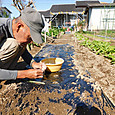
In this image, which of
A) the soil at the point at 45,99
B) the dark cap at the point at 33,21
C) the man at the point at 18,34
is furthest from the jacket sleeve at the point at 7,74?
the dark cap at the point at 33,21

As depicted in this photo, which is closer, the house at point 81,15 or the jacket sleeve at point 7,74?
the jacket sleeve at point 7,74

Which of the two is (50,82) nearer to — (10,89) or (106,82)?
(10,89)

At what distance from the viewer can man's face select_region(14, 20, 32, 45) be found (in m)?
1.29

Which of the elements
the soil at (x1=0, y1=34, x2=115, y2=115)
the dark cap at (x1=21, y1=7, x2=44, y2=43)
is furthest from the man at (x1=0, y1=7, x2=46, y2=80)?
the soil at (x1=0, y1=34, x2=115, y2=115)

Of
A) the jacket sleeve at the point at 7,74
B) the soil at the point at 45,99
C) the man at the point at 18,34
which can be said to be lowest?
the soil at the point at 45,99

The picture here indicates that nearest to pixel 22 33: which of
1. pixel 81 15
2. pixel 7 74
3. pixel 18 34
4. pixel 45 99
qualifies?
pixel 18 34

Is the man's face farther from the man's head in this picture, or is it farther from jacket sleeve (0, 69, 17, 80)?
jacket sleeve (0, 69, 17, 80)

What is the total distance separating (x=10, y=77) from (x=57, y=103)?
0.63 metres

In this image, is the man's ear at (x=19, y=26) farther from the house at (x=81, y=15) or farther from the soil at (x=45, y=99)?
the house at (x=81, y=15)

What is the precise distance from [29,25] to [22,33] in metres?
0.14

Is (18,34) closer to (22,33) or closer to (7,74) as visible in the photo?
(22,33)

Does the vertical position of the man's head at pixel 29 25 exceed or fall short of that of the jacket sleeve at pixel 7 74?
it exceeds it

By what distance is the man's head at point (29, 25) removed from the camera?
1.25 meters

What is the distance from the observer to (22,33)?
1.33m
